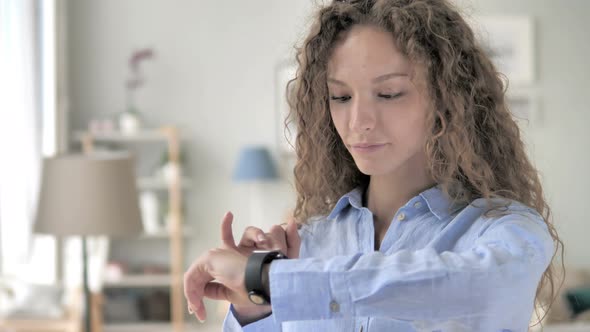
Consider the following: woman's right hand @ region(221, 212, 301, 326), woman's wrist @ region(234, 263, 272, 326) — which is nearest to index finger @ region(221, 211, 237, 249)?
woman's right hand @ region(221, 212, 301, 326)

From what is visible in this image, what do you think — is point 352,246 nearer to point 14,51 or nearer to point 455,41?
point 455,41

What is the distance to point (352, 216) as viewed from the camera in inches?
49.9

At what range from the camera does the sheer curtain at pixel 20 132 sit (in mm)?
5281

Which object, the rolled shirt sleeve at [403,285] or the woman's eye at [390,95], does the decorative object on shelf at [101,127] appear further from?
the rolled shirt sleeve at [403,285]

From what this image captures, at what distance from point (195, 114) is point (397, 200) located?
5598 millimetres

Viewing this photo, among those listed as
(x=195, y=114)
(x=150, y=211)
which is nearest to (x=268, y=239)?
(x=150, y=211)

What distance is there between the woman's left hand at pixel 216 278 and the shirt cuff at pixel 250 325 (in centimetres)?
14

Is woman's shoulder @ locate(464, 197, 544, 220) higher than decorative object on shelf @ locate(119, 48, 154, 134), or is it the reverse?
woman's shoulder @ locate(464, 197, 544, 220)

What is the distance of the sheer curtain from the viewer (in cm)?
528

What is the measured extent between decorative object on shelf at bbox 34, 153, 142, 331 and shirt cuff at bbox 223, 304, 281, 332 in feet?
6.56

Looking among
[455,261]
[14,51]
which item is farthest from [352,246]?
[14,51]

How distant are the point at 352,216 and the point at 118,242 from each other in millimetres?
5684

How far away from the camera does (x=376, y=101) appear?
1059 millimetres

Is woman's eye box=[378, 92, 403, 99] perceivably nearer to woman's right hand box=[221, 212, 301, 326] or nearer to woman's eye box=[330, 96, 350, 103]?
woman's eye box=[330, 96, 350, 103]
